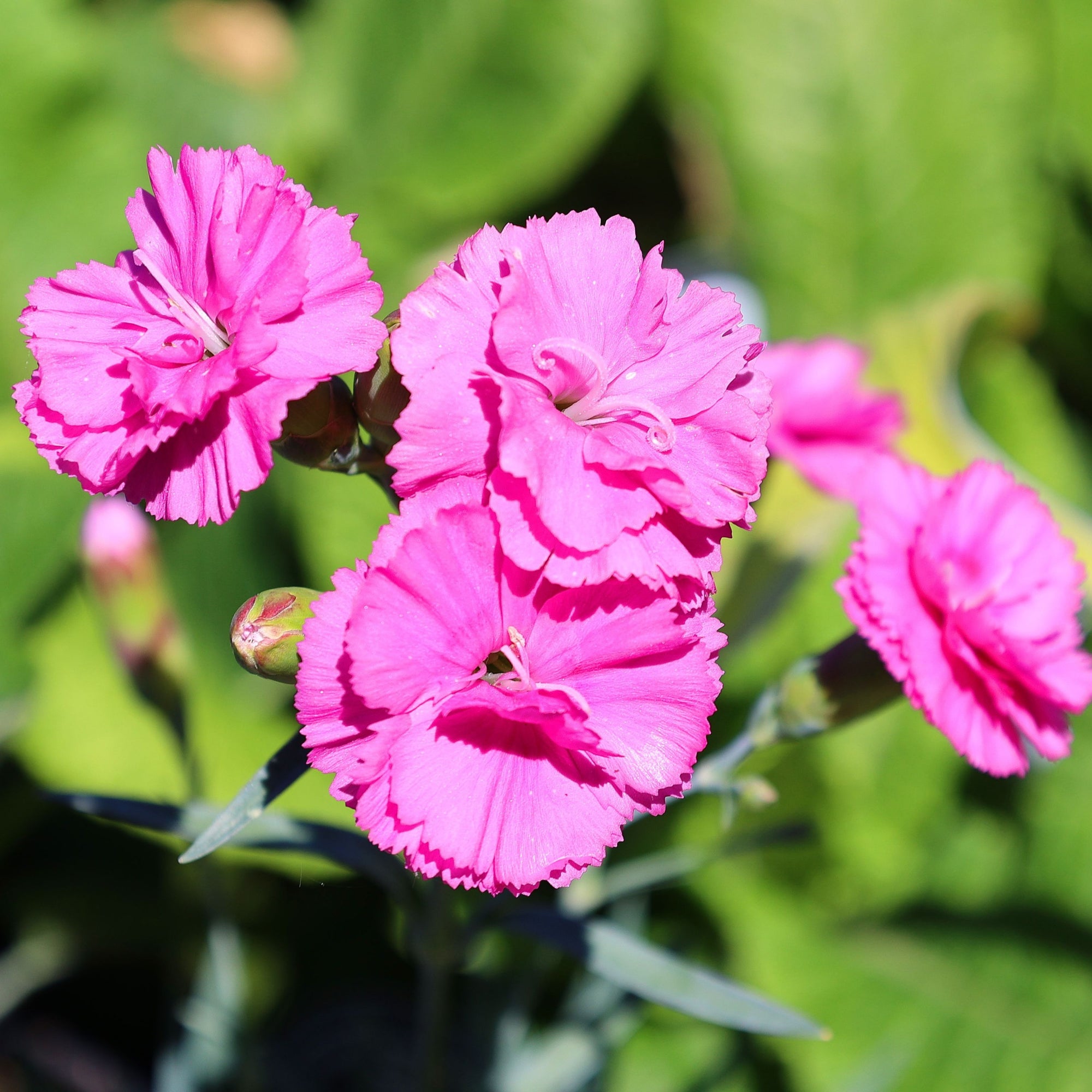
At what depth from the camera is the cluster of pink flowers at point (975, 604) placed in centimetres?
57

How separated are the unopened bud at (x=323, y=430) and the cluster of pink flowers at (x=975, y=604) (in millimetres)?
284

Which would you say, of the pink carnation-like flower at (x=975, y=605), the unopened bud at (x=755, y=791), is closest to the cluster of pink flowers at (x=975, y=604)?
the pink carnation-like flower at (x=975, y=605)

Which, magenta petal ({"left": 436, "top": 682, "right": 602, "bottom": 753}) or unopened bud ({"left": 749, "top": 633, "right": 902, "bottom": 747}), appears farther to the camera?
unopened bud ({"left": 749, "top": 633, "right": 902, "bottom": 747})

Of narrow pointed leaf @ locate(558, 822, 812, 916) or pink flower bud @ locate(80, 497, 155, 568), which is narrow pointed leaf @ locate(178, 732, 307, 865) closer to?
narrow pointed leaf @ locate(558, 822, 812, 916)

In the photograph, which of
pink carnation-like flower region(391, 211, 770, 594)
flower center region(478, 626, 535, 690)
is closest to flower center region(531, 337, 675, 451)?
pink carnation-like flower region(391, 211, 770, 594)

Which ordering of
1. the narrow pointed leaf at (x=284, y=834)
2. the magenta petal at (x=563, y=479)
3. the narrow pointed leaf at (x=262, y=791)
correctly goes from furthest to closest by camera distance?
the narrow pointed leaf at (x=284, y=834) → the narrow pointed leaf at (x=262, y=791) → the magenta petal at (x=563, y=479)

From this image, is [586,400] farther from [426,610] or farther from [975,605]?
[975,605]

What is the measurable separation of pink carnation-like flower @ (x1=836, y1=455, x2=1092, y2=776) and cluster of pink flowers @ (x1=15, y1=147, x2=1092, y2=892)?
132 millimetres

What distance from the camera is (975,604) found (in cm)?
61

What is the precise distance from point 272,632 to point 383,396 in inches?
5.1

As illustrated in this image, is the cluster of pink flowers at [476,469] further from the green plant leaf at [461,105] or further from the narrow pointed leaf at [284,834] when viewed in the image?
the green plant leaf at [461,105]

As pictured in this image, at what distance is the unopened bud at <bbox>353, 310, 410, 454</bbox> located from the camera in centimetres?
51

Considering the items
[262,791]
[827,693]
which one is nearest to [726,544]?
[827,693]

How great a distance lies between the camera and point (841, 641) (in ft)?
2.24
